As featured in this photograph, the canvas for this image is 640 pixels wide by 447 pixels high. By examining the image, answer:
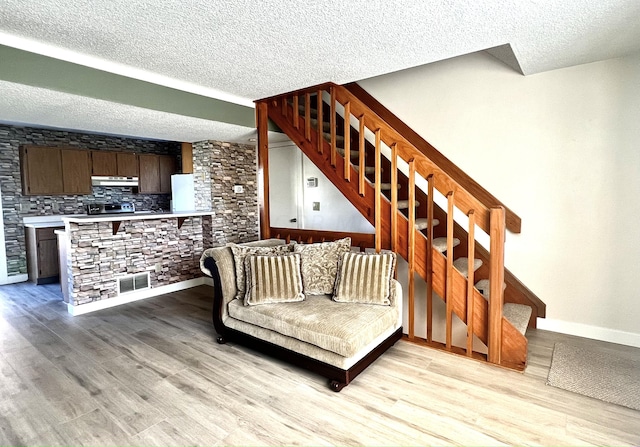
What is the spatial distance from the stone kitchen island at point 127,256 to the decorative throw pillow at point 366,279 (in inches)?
112

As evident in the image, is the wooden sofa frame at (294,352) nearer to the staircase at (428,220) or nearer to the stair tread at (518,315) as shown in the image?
the staircase at (428,220)

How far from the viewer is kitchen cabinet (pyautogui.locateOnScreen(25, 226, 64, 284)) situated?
5219 mm

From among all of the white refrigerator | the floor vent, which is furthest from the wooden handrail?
the floor vent

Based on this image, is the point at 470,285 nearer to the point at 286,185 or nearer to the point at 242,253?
the point at 242,253

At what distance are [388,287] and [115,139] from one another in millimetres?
6022

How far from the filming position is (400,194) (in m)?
4.07

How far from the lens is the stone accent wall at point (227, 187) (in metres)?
5.01

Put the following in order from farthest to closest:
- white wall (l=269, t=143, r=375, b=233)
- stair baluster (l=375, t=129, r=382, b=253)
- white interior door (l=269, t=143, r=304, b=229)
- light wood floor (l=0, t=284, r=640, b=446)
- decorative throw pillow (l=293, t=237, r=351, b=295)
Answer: white interior door (l=269, t=143, r=304, b=229), white wall (l=269, t=143, r=375, b=233), stair baluster (l=375, t=129, r=382, b=253), decorative throw pillow (l=293, t=237, r=351, b=295), light wood floor (l=0, t=284, r=640, b=446)

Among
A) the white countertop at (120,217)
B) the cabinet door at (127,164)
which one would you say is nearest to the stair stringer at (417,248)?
the white countertop at (120,217)

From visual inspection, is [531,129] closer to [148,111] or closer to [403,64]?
[403,64]

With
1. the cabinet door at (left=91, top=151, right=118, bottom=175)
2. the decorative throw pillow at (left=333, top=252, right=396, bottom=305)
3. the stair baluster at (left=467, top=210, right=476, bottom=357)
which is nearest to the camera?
the stair baluster at (left=467, top=210, right=476, bottom=357)

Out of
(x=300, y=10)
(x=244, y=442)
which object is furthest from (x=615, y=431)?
(x=300, y=10)

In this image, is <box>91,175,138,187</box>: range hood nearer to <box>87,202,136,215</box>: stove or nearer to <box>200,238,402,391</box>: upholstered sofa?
<box>87,202,136,215</box>: stove

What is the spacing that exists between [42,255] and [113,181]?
1647 mm
